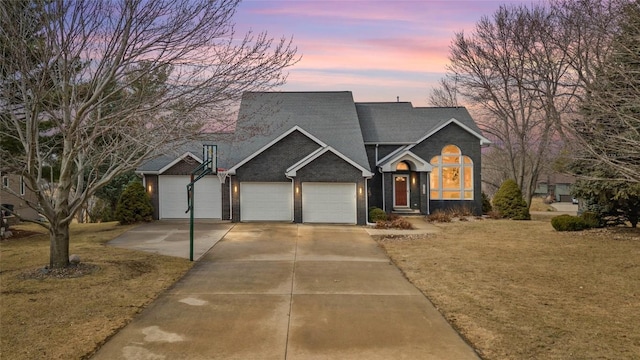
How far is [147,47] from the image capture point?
9.52 meters

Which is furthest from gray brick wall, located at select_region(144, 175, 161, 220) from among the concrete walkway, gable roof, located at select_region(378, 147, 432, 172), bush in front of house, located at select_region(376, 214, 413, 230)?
gable roof, located at select_region(378, 147, 432, 172)

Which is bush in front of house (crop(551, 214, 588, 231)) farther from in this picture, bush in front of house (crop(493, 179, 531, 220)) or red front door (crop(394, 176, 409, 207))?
red front door (crop(394, 176, 409, 207))

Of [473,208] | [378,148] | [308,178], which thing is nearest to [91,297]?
[308,178]

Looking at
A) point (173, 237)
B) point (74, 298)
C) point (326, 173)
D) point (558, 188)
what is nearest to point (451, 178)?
point (326, 173)

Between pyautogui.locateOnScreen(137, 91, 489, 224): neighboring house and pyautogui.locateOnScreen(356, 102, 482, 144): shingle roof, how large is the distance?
0.20ft

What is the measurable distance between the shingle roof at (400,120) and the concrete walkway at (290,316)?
14.4 meters

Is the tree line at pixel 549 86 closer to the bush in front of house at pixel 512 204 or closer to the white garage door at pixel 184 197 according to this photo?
the bush in front of house at pixel 512 204

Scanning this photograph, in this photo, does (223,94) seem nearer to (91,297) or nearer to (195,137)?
(195,137)

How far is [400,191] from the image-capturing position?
25453 mm

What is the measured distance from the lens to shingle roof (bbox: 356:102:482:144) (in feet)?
84.0

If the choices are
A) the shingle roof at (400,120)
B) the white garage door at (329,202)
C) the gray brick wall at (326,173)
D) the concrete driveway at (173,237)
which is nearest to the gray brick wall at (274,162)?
the gray brick wall at (326,173)

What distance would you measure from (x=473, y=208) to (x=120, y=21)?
21.1 meters

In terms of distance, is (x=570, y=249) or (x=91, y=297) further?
(x=570, y=249)

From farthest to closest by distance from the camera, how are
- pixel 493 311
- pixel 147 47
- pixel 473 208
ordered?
pixel 473 208 < pixel 147 47 < pixel 493 311
